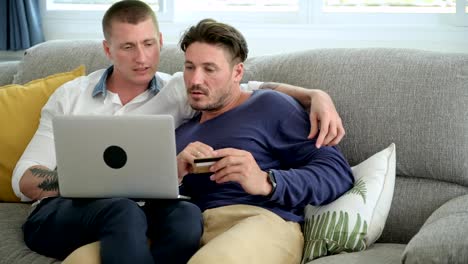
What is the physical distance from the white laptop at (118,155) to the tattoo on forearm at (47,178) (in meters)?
0.29

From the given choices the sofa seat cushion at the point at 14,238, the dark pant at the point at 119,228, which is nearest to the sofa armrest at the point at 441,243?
Answer: the dark pant at the point at 119,228

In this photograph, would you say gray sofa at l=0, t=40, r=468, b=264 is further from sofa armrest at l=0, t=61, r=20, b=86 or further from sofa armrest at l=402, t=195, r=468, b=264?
sofa armrest at l=0, t=61, r=20, b=86

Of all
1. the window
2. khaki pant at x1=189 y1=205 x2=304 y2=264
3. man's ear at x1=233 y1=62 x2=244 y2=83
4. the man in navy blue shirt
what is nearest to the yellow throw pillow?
the man in navy blue shirt

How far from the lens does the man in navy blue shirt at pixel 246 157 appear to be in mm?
2033

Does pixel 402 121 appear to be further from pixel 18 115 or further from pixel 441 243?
pixel 18 115

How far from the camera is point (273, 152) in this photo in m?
2.28

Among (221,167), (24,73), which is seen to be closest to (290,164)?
(221,167)

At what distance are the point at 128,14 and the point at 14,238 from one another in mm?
809

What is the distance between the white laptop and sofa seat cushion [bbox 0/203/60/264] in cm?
25

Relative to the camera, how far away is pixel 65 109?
2566 mm

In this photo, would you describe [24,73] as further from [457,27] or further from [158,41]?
[457,27]

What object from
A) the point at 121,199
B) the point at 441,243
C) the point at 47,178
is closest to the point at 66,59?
the point at 47,178

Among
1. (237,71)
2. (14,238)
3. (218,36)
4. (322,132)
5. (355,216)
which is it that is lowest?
(14,238)

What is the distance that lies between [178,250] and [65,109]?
81 centimetres
